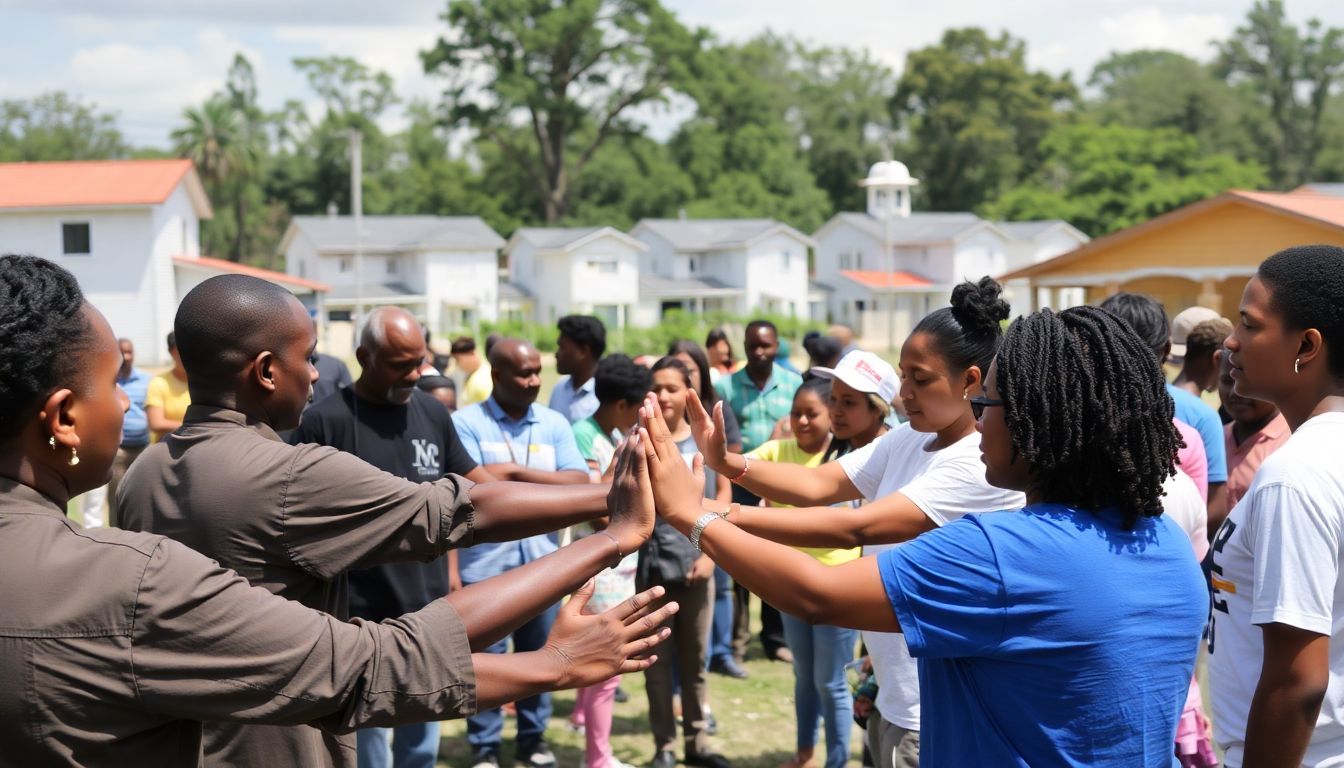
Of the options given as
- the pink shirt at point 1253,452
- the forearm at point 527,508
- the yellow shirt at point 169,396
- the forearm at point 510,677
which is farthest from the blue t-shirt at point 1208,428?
the yellow shirt at point 169,396

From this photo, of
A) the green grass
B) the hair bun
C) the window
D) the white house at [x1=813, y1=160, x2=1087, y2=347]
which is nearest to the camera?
the hair bun

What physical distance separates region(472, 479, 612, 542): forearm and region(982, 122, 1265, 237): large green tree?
6372 cm

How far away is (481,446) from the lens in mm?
6859

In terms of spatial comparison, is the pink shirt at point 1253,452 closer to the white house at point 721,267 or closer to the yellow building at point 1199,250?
the yellow building at point 1199,250

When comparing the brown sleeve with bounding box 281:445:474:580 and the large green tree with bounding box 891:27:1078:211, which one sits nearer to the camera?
the brown sleeve with bounding box 281:445:474:580

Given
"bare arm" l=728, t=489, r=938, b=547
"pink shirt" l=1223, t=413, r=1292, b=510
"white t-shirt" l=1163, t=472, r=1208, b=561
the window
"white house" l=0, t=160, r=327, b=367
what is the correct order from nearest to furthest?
"bare arm" l=728, t=489, r=938, b=547 < "white t-shirt" l=1163, t=472, r=1208, b=561 < "pink shirt" l=1223, t=413, r=1292, b=510 < "white house" l=0, t=160, r=327, b=367 < the window

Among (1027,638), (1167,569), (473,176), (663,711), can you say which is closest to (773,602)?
(1027,638)

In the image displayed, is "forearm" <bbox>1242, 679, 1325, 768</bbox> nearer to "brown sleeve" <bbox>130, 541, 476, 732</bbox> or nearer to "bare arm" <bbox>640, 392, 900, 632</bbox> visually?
"bare arm" <bbox>640, 392, 900, 632</bbox>

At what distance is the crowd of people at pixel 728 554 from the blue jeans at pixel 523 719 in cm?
303

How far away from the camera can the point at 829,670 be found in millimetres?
6375

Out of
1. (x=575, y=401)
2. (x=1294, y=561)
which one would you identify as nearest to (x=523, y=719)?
(x=575, y=401)

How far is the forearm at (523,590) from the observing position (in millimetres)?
2416

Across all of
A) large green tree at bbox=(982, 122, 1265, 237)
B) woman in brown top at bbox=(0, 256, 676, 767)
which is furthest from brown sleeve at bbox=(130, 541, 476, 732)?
large green tree at bbox=(982, 122, 1265, 237)

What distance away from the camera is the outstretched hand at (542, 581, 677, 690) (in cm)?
246
